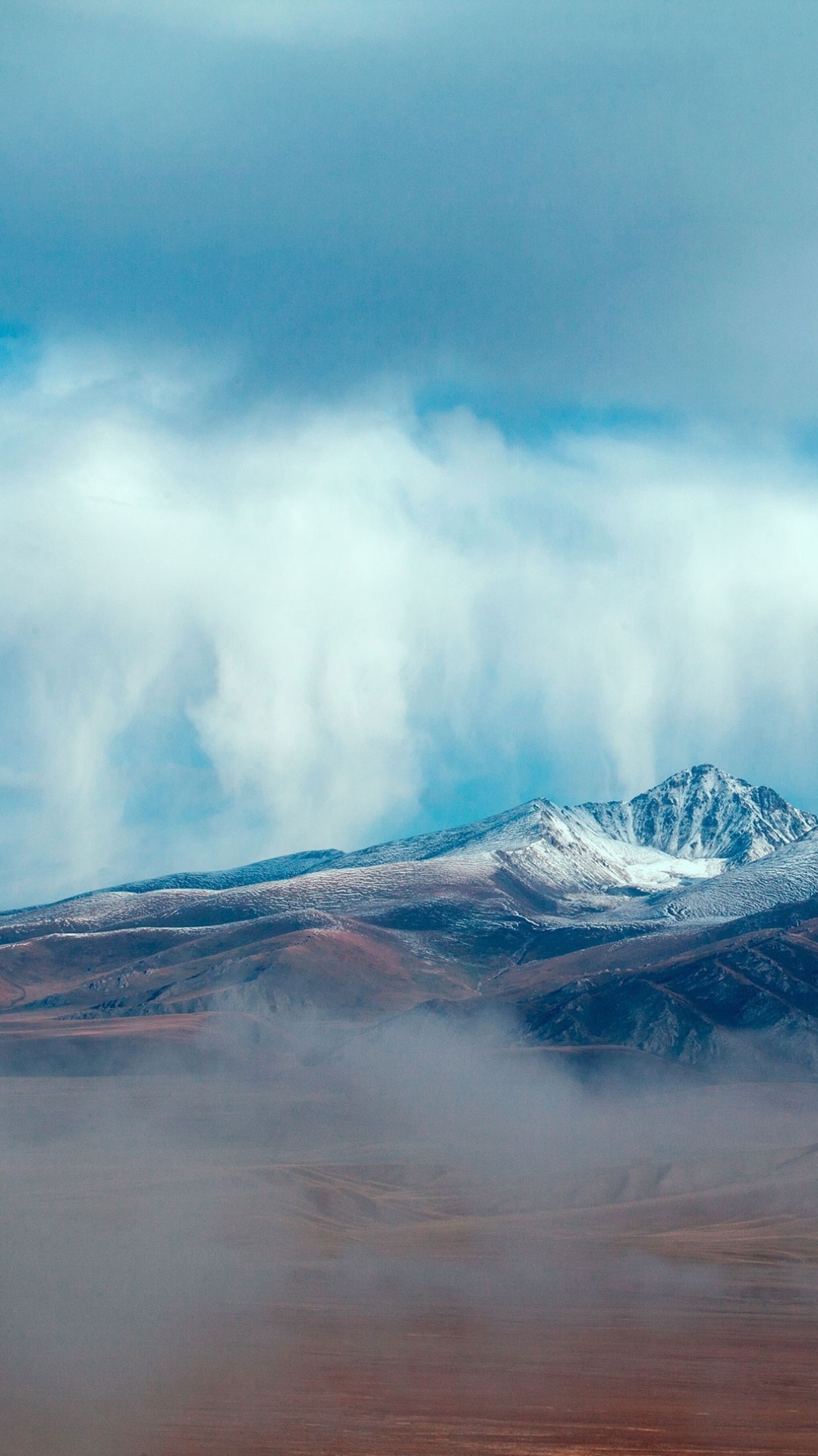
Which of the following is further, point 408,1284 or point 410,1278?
point 410,1278

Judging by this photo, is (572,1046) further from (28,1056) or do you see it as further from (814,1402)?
(814,1402)

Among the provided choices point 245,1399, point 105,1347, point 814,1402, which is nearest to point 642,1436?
point 814,1402

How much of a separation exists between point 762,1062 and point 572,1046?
24.4 m

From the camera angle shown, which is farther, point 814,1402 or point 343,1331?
point 343,1331

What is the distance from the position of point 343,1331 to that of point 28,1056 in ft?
475

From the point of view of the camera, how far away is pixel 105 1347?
60500 millimetres

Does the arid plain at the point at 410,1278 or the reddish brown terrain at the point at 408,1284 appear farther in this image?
the arid plain at the point at 410,1278

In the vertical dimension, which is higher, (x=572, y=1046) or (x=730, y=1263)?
(x=572, y=1046)

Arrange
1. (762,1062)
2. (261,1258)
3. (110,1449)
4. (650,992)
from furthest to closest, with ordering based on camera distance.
Answer: (650,992) < (762,1062) < (261,1258) < (110,1449)

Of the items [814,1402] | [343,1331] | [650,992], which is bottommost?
[814,1402]

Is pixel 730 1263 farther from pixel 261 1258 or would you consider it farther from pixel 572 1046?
pixel 572 1046

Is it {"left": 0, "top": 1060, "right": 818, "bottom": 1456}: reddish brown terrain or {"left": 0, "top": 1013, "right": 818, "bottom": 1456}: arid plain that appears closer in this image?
{"left": 0, "top": 1060, "right": 818, "bottom": 1456}: reddish brown terrain

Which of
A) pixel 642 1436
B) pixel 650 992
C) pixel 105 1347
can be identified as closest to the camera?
pixel 642 1436

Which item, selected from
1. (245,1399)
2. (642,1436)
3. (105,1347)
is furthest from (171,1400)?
(642,1436)
